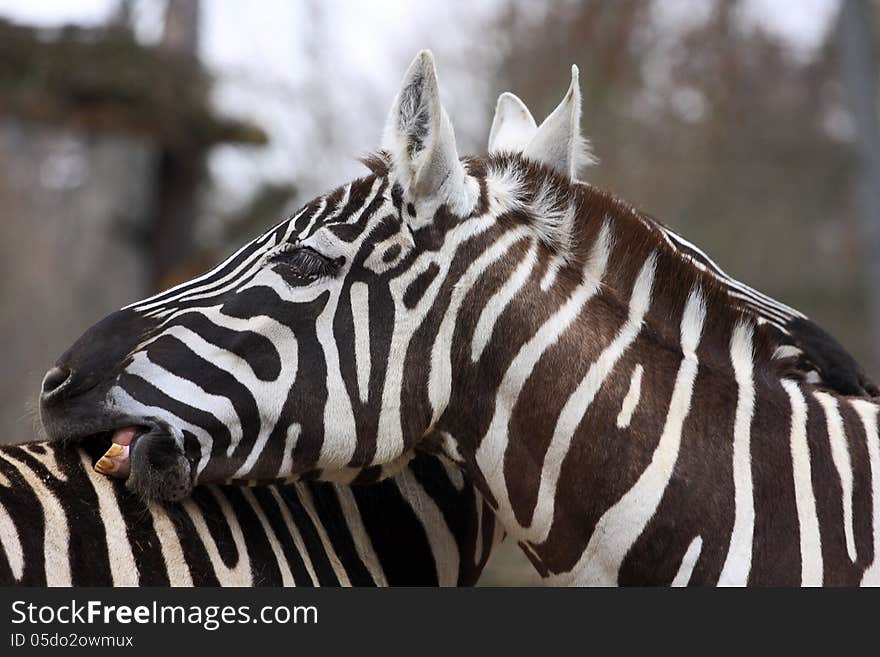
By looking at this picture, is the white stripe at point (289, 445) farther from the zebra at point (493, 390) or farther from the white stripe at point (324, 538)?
the white stripe at point (324, 538)

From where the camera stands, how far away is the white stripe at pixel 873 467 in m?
3.46

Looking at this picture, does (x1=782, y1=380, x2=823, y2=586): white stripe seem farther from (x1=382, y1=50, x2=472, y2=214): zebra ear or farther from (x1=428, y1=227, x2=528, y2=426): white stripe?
(x1=382, y1=50, x2=472, y2=214): zebra ear

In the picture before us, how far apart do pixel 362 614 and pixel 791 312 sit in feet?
7.89

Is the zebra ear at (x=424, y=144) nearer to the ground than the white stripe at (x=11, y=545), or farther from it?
farther from it

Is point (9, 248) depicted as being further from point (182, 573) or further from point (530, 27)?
point (182, 573)

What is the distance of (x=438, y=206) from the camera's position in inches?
145

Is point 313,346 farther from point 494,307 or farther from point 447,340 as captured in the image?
point 494,307

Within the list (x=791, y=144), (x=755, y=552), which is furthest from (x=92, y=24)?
(x=791, y=144)

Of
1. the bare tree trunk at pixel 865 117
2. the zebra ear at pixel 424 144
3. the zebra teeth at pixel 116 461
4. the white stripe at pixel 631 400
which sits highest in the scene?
the bare tree trunk at pixel 865 117

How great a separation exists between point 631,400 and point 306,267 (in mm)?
1276

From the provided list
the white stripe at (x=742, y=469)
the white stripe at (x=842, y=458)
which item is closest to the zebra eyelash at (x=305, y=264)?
the white stripe at (x=742, y=469)

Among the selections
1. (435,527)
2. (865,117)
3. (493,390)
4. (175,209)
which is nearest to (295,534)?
(435,527)

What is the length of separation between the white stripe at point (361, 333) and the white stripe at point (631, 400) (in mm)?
912

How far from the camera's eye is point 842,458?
11.9 feet
